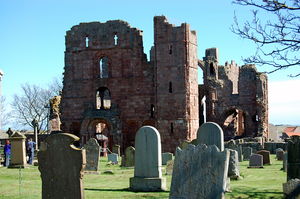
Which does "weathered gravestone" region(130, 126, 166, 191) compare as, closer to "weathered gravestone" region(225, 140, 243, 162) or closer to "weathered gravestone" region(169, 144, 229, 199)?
"weathered gravestone" region(169, 144, 229, 199)

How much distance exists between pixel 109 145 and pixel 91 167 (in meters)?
21.8

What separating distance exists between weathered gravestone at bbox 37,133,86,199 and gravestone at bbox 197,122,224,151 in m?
4.90

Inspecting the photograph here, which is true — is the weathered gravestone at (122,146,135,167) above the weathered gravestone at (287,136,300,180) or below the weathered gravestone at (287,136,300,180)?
below

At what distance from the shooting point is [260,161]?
76.4 ft

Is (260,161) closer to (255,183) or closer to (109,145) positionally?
(255,183)

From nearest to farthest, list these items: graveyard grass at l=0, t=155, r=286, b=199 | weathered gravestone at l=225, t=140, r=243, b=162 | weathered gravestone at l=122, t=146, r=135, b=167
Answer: graveyard grass at l=0, t=155, r=286, b=199
weathered gravestone at l=122, t=146, r=135, b=167
weathered gravestone at l=225, t=140, r=243, b=162

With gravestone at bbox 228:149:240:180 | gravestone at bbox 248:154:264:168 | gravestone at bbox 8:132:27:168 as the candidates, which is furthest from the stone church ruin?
gravestone at bbox 228:149:240:180

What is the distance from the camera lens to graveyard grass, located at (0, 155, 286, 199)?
1355 centimetres

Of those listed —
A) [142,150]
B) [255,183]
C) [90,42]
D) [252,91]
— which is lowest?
[255,183]

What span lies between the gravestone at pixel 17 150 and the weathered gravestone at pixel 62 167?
12953 millimetres

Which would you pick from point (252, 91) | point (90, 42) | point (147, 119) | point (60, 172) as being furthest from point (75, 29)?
point (60, 172)

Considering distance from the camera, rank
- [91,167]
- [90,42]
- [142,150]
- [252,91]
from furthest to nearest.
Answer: [252,91]
[90,42]
[91,167]
[142,150]

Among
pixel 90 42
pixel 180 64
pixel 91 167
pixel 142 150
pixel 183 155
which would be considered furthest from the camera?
pixel 90 42

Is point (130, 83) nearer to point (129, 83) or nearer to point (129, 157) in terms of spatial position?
point (129, 83)
